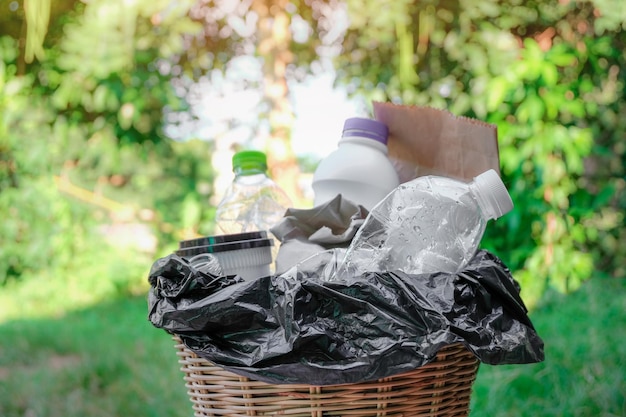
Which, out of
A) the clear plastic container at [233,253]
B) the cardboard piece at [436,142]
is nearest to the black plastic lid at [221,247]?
the clear plastic container at [233,253]

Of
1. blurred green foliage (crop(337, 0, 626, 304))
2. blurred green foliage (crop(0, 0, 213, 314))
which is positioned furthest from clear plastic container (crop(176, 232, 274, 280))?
blurred green foliage (crop(0, 0, 213, 314))

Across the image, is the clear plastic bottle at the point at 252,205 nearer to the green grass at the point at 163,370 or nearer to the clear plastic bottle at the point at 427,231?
the clear plastic bottle at the point at 427,231

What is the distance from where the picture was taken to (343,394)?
88cm

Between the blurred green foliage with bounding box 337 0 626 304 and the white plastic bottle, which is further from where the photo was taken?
the blurred green foliage with bounding box 337 0 626 304

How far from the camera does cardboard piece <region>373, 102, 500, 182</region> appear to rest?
1.17 m

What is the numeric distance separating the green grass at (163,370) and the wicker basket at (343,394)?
132 cm

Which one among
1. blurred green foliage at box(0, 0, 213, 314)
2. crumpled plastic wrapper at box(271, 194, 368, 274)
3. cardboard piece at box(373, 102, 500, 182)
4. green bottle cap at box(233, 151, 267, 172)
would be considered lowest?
blurred green foliage at box(0, 0, 213, 314)

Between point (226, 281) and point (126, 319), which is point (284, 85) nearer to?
point (126, 319)

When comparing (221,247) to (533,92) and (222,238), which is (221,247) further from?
(533,92)

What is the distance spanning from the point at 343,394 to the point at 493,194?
0.39 metres

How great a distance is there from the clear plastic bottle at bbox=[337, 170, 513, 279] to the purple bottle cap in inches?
7.5

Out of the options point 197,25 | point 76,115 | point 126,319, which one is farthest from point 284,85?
point 126,319

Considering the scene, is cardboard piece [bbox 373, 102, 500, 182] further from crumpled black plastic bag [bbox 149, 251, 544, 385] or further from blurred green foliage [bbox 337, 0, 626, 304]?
blurred green foliage [bbox 337, 0, 626, 304]

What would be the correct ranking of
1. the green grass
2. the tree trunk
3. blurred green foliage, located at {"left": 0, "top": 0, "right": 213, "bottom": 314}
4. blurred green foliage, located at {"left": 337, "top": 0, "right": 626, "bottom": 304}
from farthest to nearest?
the tree trunk
blurred green foliage, located at {"left": 0, "top": 0, "right": 213, "bottom": 314}
blurred green foliage, located at {"left": 337, "top": 0, "right": 626, "bottom": 304}
the green grass
